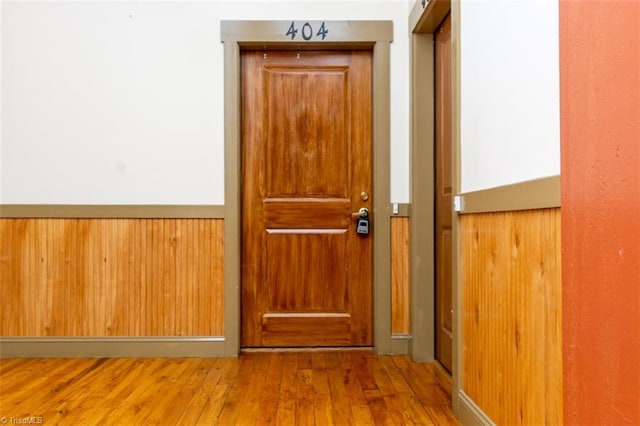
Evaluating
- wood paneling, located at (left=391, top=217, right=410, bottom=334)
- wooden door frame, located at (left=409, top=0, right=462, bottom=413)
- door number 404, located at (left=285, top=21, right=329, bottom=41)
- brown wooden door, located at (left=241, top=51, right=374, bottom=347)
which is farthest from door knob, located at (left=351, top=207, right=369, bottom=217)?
door number 404, located at (left=285, top=21, right=329, bottom=41)

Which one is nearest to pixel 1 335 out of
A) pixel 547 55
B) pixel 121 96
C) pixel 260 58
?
pixel 121 96

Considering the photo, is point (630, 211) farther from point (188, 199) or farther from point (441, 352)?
point (188, 199)

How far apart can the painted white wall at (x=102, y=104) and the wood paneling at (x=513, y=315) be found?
1733 millimetres

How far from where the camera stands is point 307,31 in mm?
3037

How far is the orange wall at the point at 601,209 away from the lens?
0.77m

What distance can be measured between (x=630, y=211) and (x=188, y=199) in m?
2.55

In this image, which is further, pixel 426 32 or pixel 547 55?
pixel 426 32

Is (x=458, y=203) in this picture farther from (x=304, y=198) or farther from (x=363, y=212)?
(x=304, y=198)

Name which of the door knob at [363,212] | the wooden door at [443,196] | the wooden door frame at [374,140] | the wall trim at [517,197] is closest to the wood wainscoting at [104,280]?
the wooden door frame at [374,140]

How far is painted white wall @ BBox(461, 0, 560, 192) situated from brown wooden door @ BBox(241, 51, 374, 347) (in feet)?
3.68

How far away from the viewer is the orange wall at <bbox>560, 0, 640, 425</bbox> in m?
0.77

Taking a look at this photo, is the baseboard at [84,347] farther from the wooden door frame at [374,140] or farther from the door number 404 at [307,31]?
the door number 404 at [307,31]

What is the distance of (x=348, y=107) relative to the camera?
3145mm

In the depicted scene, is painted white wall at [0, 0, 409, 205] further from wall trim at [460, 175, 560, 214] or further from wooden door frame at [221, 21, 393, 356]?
wall trim at [460, 175, 560, 214]
